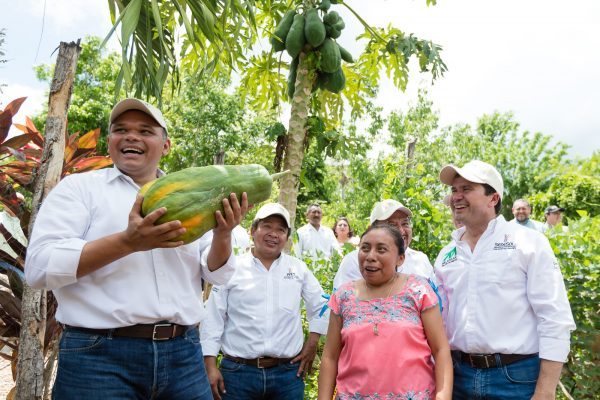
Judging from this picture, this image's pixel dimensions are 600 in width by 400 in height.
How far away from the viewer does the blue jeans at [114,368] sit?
6.03 ft

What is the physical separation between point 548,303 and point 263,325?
164 centimetres

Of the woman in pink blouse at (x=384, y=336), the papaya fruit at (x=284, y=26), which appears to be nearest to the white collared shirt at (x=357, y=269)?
the woman in pink blouse at (x=384, y=336)

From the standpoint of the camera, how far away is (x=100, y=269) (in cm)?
189

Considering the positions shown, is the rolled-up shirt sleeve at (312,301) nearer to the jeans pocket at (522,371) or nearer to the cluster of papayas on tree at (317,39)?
the jeans pocket at (522,371)

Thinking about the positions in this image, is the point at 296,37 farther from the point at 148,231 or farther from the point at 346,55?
the point at 148,231

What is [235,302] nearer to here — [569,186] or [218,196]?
[218,196]

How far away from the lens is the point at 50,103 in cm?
285

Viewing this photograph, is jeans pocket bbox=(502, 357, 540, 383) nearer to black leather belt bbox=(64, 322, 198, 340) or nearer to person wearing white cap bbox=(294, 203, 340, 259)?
black leather belt bbox=(64, 322, 198, 340)

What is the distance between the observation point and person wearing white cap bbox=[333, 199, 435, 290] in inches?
133

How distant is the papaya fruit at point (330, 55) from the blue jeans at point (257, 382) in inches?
102

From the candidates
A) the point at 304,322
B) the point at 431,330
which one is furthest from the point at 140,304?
the point at 304,322

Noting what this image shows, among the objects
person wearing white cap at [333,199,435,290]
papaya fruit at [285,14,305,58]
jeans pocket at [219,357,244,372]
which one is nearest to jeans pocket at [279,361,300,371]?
A: jeans pocket at [219,357,244,372]

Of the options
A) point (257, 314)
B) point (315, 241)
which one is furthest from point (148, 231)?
point (315, 241)

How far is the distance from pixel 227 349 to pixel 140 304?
1.51 meters
